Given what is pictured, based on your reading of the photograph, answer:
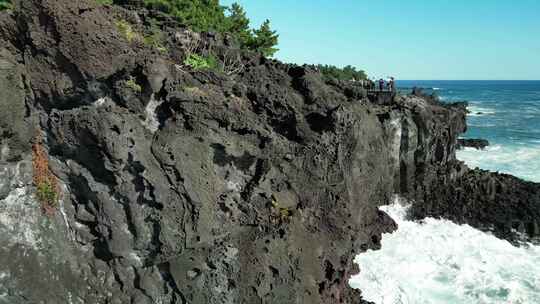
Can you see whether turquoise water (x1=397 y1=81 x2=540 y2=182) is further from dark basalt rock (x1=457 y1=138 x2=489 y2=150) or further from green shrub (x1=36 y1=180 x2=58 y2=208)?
green shrub (x1=36 y1=180 x2=58 y2=208)

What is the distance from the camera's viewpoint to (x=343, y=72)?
39375 mm

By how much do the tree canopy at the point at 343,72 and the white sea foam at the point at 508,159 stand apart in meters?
10.4

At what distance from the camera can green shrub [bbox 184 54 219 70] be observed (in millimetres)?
11719

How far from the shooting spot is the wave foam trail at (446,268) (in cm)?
1429

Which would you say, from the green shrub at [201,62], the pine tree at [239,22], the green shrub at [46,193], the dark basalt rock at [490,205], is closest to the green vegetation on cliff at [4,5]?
the green shrub at [201,62]

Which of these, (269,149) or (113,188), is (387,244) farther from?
(113,188)

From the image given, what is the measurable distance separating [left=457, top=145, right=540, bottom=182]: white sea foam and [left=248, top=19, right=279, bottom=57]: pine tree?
1571 cm

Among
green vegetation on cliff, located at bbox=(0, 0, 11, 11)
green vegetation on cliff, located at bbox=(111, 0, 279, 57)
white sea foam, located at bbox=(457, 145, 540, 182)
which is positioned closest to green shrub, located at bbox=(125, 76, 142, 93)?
green vegetation on cliff, located at bbox=(0, 0, 11, 11)

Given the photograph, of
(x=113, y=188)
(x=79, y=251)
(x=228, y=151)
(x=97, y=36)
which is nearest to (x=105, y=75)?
(x=97, y=36)

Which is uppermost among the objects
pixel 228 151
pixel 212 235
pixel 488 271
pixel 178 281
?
pixel 228 151

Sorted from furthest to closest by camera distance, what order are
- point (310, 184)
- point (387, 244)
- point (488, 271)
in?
point (387, 244), point (488, 271), point (310, 184)

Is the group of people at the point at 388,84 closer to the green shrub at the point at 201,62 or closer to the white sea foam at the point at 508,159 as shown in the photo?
the white sea foam at the point at 508,159

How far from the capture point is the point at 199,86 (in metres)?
10.6

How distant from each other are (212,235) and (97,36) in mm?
4691
